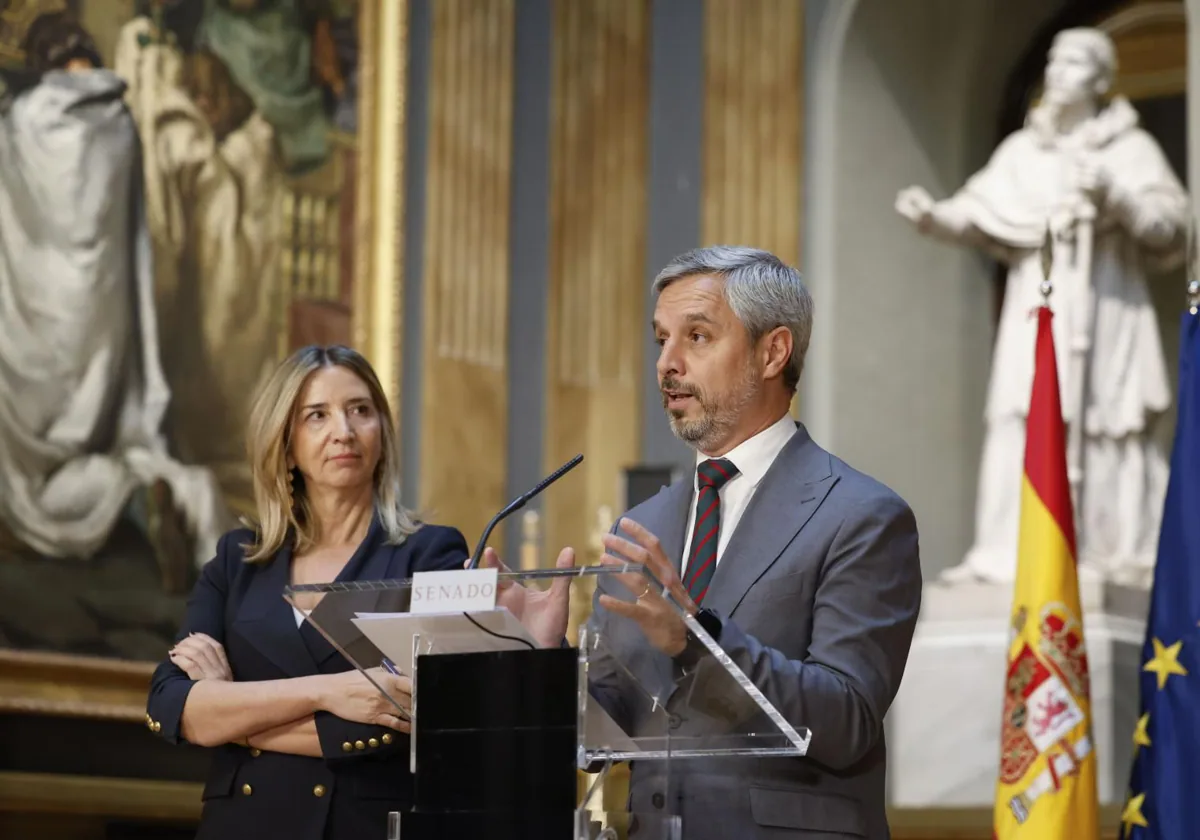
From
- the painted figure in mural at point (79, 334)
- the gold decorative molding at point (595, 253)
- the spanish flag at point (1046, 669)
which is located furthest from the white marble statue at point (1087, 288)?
the painted figure in mural at point (79, 334)

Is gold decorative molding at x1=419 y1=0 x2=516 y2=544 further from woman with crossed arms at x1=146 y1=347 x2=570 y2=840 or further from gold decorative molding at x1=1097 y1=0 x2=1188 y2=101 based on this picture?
woman with crossed arms at x1=146 y1=347 x2=570 y2=840

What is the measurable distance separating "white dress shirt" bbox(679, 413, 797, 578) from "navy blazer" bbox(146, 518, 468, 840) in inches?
24.7

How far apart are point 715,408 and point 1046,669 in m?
2.50

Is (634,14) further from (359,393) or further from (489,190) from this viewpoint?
(359,393)

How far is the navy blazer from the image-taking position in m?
3.54

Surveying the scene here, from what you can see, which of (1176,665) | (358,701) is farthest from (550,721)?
(1176,665)

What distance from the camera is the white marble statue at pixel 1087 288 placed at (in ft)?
25.2

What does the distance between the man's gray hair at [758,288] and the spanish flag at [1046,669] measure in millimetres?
2294

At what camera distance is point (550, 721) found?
287 cm

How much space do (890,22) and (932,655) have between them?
3460mm

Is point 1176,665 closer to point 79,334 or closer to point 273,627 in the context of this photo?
point 273,627

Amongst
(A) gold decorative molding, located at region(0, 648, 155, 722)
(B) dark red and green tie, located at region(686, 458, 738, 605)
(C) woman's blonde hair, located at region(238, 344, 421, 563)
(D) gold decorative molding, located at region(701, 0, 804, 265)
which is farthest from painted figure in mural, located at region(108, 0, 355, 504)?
(B) dark red and green tie, located at region(686, 458, 738, 605)

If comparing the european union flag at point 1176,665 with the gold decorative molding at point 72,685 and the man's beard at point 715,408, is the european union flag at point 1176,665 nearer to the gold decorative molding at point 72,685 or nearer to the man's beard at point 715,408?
the man's beard at point 715,408

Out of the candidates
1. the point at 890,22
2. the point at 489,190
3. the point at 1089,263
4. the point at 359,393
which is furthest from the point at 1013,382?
the point at 359,393
